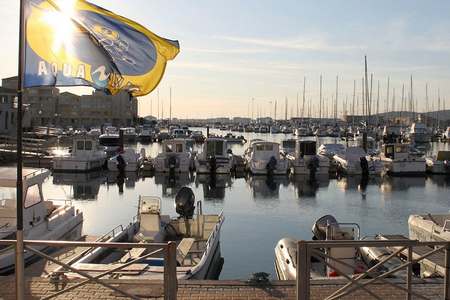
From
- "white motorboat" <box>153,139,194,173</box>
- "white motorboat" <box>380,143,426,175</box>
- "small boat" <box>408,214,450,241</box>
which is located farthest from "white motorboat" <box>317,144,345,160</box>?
"small boat" <box>408,214,450,241</box>

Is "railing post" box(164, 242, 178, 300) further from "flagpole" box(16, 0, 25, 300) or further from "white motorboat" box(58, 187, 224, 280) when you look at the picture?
"white motorboat" box(58, 187, 224, 280)

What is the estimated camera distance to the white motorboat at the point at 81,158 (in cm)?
4506

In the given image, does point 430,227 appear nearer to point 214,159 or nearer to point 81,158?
point 214,159

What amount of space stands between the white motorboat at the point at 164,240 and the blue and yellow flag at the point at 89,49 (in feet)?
17.9

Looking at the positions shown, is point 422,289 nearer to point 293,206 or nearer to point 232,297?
point 232,297

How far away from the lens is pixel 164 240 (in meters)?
18.7

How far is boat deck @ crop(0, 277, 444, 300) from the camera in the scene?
973 cm

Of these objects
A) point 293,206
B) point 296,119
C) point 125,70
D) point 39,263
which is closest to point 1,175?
point 39,263

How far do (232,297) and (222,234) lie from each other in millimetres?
13541

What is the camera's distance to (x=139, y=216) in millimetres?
18641

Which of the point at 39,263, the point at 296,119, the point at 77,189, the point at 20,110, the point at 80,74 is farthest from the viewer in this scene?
the point at 296,119

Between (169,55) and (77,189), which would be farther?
(77,189)

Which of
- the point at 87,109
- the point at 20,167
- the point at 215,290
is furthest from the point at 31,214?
the point at 87,109

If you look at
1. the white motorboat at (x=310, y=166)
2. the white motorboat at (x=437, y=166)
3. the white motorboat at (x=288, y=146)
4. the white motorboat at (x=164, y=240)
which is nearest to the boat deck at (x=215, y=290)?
the white motorboat at (x=164, y=240)
